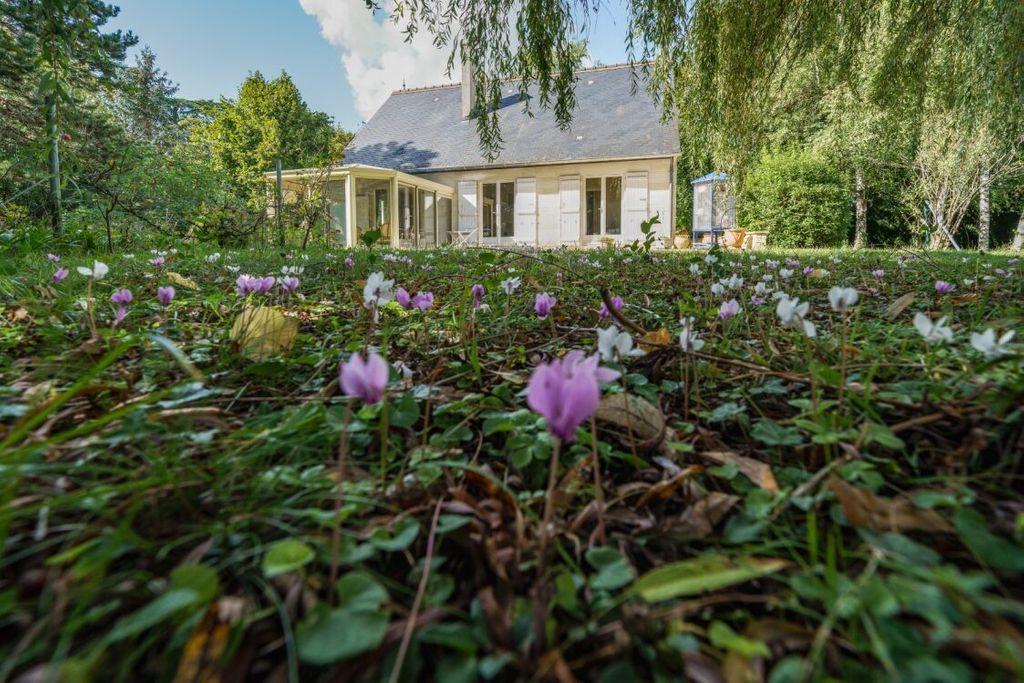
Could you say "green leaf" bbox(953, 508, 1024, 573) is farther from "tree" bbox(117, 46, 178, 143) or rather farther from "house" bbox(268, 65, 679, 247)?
"tree" bbox(117, 46, 178, 143)

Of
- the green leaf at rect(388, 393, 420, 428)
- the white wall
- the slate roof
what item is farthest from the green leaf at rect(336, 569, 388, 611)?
the slate roof

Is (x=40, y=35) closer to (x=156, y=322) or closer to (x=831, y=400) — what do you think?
(x=156, y=322)

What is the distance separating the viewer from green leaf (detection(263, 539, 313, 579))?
480mm

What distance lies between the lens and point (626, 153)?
15758mm

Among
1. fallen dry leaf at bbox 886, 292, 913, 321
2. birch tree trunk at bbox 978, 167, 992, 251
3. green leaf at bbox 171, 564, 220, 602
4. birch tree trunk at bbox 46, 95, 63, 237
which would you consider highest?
birch tree trunk at bbox 978, 167, 992, 251

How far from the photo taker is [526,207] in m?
17.1

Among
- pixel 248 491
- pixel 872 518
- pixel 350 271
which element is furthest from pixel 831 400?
pixel 350 271

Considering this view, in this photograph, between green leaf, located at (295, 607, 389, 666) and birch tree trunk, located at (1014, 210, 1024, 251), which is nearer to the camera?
green leaf, located at (295, 607, 389, 666)

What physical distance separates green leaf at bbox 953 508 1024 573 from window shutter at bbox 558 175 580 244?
1643 centimetres

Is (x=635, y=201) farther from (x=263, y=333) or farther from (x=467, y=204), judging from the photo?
(x=263, y=333)

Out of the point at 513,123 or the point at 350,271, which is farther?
the point at 513,123

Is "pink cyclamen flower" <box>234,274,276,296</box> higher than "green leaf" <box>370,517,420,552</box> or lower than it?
higher

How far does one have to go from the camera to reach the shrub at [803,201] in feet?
52.0

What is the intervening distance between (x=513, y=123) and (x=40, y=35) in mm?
17356
